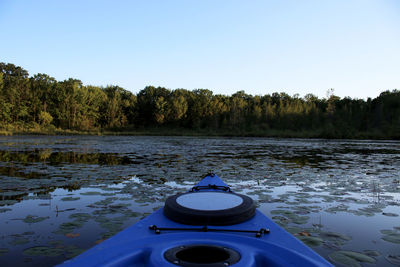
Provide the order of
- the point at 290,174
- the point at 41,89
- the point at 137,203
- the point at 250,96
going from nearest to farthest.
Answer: the point at 137,203, the point at 290,174, the point at 41,89, the point at 250,96

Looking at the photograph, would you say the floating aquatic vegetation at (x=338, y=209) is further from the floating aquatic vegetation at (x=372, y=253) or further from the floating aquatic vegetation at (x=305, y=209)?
the floating aquatic vegetation at (x=372, y=253)

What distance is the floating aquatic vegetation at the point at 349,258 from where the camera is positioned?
1957 millimetres

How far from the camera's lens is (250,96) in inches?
2534

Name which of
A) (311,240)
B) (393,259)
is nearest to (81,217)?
(311,240)

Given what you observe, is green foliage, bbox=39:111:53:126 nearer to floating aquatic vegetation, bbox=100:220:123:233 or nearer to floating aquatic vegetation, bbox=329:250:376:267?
floating aquatic vegetation, bbox=100:220:123:233

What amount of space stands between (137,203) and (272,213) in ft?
5.77

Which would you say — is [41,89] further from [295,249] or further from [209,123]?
[295,249]

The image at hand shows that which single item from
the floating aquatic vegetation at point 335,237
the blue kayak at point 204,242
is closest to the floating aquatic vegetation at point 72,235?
the blue kayak at point 204,242

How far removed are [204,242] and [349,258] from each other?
1328mm

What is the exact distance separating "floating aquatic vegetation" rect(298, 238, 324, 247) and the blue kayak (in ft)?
2.26

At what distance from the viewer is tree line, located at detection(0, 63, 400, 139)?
33125 millimetres

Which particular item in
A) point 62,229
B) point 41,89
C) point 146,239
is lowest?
point 62,229

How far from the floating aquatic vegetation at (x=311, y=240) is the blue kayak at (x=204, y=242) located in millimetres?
688

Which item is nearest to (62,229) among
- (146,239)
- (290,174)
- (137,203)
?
(137,203)
